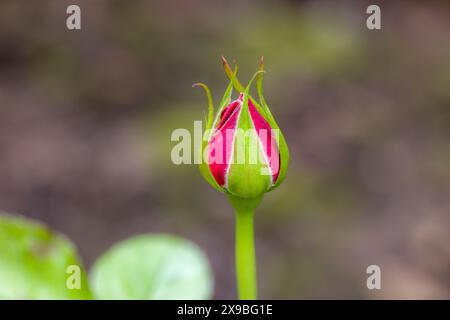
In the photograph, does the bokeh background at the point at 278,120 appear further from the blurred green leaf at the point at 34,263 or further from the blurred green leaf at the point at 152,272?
the blurred green leaf at the point at 34,263

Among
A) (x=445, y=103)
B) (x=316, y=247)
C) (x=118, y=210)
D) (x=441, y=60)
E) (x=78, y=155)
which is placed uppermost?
(x=441, y=60)

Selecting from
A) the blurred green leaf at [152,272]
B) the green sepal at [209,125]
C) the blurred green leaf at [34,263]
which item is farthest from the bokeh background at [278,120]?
the green sepal at [209,125]

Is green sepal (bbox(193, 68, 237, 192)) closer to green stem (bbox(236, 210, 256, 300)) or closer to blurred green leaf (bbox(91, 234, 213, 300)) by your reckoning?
green stem (bbox(236, 210, 256, 300))

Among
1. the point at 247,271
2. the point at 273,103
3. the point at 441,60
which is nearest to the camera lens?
the point at 247,271

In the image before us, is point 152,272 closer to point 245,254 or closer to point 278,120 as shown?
point 245,254

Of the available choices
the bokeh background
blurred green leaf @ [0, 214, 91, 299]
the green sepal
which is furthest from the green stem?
the bokeh background
